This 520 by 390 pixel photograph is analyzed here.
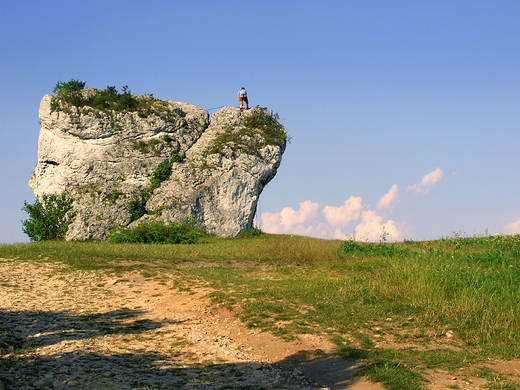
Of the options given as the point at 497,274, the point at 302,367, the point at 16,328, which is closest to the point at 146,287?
the point at 16,328

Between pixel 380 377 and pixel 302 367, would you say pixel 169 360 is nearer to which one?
pixel 302 367

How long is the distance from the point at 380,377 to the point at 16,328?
23.3 ft

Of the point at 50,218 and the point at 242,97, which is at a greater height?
the point at 242,97

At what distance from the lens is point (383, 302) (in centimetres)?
1080

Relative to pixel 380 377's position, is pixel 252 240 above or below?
above

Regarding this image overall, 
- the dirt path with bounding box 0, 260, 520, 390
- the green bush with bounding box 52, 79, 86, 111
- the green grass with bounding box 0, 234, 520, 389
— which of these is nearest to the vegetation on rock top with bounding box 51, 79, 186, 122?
the green bush with bounding box 52, 79, 86, 111

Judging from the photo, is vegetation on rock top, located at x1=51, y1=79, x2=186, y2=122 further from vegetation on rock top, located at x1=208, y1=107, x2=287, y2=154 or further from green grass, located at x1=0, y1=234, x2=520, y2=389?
green grass, located at x1=0, y1=234, x2=520, y2=389

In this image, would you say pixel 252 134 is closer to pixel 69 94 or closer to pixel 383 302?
pixel 69 94

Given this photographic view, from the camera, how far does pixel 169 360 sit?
7.82 meters

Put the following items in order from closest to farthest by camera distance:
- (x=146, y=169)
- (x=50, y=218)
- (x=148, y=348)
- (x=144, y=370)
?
(x=144, y=370) < (x=148, y=348) < (x=50, y=218) < (x=146, y=169)

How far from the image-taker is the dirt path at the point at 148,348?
6.82m

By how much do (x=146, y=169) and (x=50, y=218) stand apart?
5869 mm

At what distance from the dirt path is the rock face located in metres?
14.3

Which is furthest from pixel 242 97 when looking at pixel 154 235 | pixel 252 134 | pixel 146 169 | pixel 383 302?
pixel 383 302
